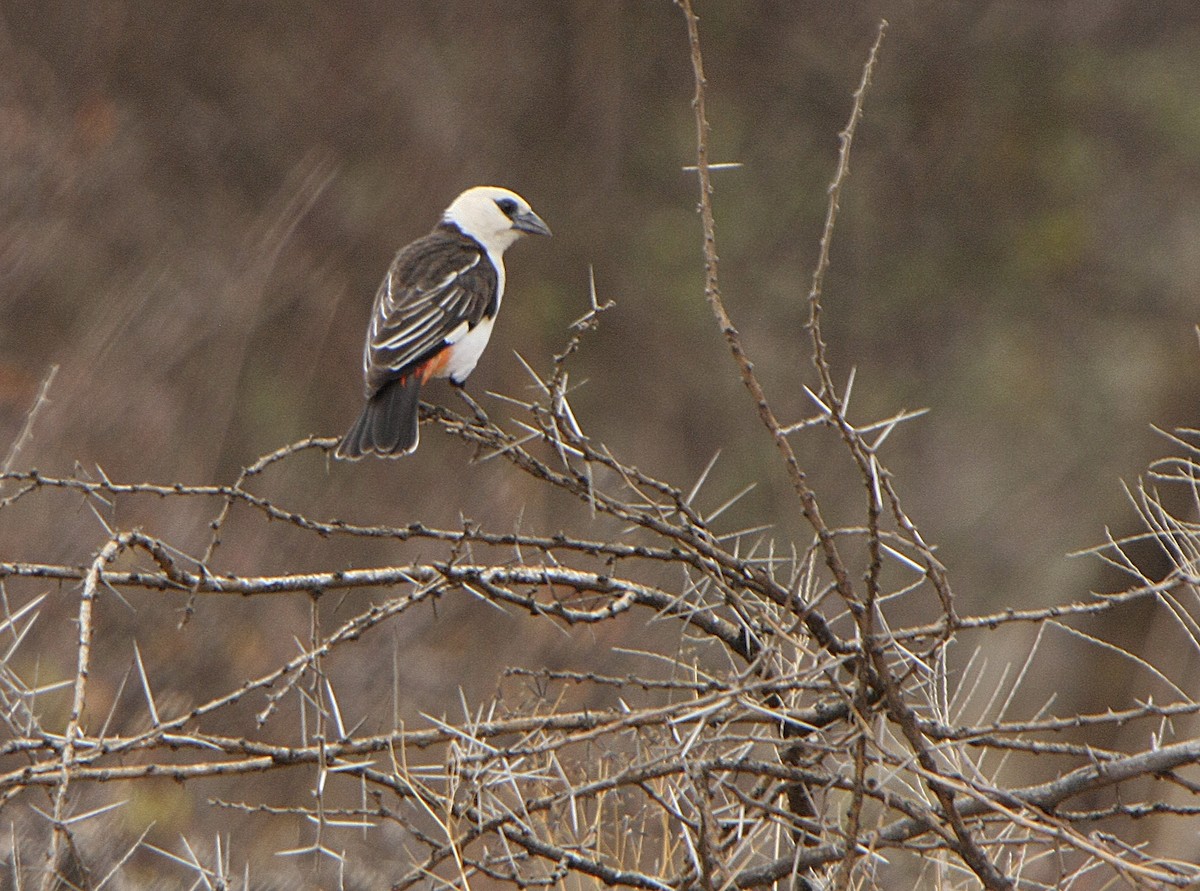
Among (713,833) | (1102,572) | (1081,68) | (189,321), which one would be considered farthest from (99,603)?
(1081,68)

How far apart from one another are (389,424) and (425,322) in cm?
49

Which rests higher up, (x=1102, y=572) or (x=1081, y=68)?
(x=1081, y=68)

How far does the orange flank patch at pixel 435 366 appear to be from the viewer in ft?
16.2

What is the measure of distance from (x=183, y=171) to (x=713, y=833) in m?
8.03

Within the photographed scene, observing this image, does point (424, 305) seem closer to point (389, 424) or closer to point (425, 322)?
point (425, 322)

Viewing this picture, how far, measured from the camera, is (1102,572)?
10172 millimetres

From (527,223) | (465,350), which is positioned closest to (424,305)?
(465,350)

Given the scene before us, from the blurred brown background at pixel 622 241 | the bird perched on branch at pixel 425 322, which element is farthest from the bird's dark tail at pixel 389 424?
the blurred brown background at pixel 622 241

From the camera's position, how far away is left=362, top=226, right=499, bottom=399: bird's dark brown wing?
4840 millimetres

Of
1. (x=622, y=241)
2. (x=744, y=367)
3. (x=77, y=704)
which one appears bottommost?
(x=622, y=241)

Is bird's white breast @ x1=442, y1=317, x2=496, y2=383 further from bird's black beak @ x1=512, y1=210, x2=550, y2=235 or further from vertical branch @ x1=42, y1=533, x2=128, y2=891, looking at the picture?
vertical branch @ x1=42, y1=533, x2=128, y2=891

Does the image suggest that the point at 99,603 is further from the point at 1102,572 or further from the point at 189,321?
the point at 1102,572

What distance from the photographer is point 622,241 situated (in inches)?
452

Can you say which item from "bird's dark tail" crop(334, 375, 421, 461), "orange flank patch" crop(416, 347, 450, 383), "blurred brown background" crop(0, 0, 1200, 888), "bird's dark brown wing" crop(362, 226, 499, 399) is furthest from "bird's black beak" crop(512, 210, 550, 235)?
"blurred brown background" crop(0, 0, 1200, 888)
